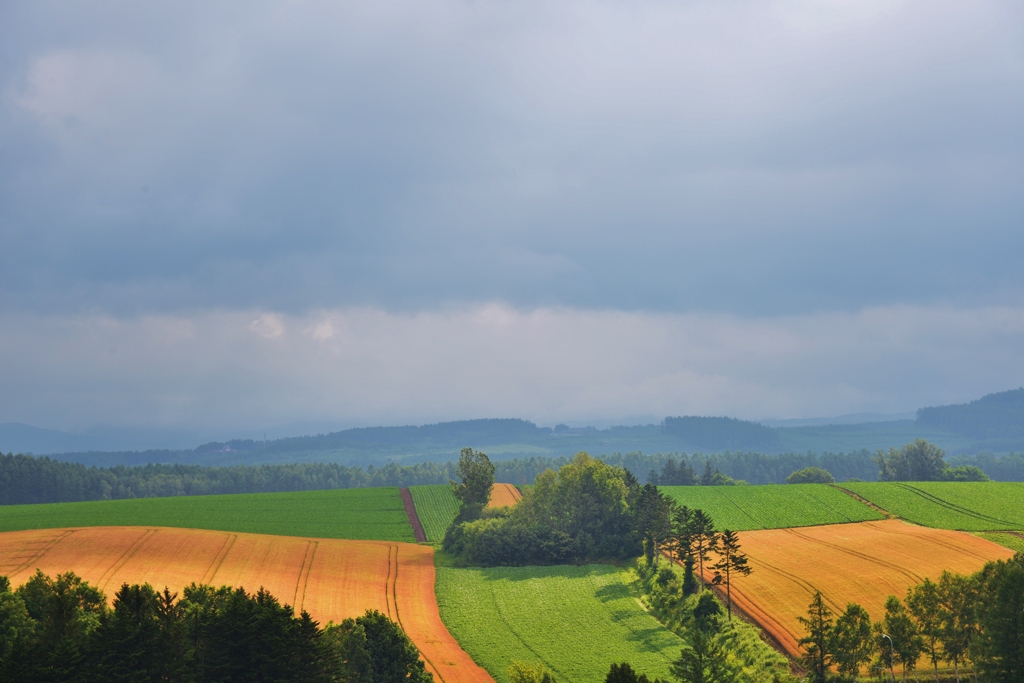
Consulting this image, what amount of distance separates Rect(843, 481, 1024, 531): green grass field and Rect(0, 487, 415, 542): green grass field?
81581 mm

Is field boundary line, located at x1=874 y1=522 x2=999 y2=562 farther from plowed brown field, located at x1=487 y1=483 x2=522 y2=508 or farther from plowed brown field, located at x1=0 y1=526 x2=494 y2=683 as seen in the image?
plowed brown field, located at x1=487 y1=483 x2=522 y2=508

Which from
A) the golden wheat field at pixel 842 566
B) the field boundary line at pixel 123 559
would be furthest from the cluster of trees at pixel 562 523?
the field boundary line at pixel 123 559

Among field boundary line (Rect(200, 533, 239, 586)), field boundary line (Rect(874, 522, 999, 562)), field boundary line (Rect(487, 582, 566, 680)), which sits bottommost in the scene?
field boundary line (Rect(487, 582, 566, 680))

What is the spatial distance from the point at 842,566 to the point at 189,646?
7130 centimetres

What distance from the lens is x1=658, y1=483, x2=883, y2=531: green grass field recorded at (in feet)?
401

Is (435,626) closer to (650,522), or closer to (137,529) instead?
(650,522)

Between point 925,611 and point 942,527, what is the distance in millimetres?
58163

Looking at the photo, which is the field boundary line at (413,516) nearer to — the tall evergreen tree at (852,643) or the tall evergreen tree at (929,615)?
the tall evergreen tree at (852,643)

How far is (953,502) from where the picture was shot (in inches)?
4899

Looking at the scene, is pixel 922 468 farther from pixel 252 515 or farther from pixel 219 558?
pixel 219 558

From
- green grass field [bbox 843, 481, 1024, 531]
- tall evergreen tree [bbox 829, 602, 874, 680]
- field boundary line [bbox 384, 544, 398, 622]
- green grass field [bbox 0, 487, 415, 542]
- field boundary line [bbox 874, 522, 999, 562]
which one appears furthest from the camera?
green grass field [bbox 0, 487, 415, 542]

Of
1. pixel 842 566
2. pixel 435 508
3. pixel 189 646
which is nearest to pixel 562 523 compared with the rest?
pixel 842 566

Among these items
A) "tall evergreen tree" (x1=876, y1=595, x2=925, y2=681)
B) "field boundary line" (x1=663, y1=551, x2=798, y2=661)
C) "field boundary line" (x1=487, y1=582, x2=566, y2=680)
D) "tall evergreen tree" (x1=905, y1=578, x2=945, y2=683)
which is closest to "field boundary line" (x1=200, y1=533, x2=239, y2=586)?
"field boundary line" (x1=487, y1=582, x2=566, y2=680)

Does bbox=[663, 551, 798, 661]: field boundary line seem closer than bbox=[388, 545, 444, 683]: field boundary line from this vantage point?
No
